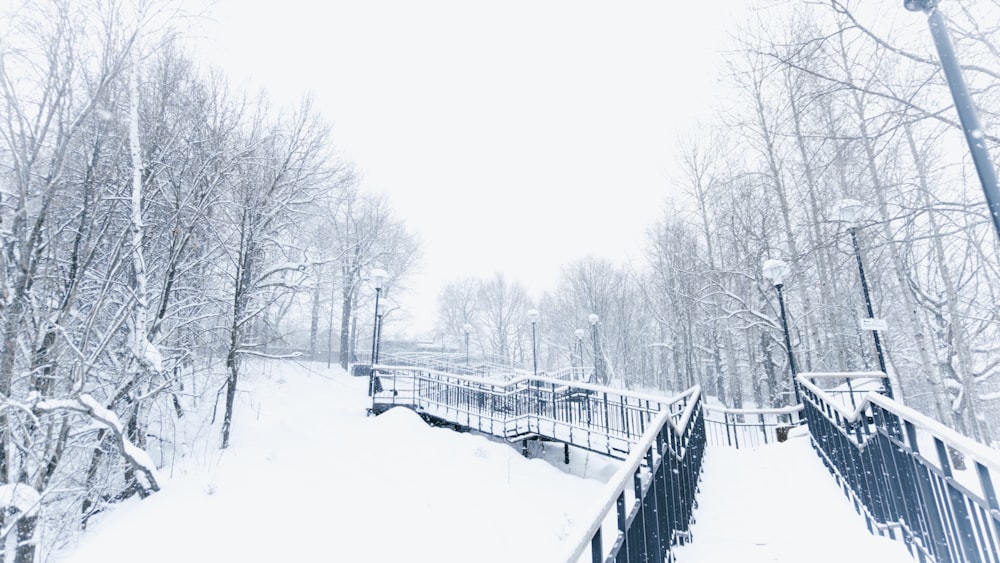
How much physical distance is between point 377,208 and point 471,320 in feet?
67.8

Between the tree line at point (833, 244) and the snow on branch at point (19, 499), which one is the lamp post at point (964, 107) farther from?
the snow on branch at point (19, 499)

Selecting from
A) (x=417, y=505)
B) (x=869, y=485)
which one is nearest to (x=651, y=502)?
(x=869, y=485)

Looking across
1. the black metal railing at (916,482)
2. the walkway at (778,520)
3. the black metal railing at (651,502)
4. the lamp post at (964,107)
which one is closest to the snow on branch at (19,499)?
the black metal railing at (651,502)

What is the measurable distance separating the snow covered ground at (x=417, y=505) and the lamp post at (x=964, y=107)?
9.32 feet

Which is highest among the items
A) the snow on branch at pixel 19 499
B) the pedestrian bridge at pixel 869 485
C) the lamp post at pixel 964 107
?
the lamp post at pixel 964 107

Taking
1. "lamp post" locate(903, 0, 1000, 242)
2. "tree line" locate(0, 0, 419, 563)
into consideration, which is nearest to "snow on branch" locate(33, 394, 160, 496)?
"tree line" locate(0, 0, 419, 563)

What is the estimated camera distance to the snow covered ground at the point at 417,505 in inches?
166

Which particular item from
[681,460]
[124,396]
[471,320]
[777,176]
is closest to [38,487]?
[124,396]

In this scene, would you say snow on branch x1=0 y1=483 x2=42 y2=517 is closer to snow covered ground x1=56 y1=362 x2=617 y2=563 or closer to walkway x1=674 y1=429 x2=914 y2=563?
snow covered ground x1=56 y1=362 x2=617 y2=563

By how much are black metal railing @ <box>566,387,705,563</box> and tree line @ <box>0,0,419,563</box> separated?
6927mm

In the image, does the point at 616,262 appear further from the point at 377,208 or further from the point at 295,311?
the point at 295,311

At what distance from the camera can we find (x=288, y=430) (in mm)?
10000

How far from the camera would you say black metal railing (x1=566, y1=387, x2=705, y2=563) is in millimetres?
2104

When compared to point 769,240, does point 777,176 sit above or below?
above
